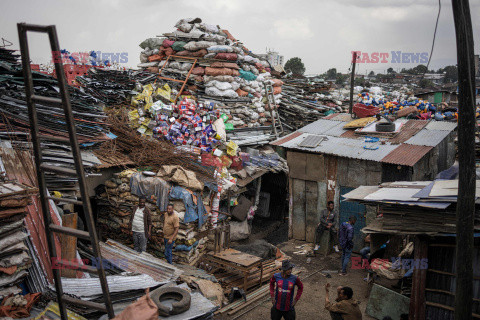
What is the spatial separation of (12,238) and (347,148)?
29.1 feet

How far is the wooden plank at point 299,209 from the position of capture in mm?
12164

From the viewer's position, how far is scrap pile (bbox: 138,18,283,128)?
1416cm

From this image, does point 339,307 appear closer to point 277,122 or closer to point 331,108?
point 277,122

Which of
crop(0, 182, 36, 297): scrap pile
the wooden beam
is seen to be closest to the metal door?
the wooden beam

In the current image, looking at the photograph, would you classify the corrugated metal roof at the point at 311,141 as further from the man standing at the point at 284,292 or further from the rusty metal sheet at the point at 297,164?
the man standing at the point at 284,292

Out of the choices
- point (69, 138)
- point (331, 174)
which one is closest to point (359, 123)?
point (331, 174)

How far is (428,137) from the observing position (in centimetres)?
1116

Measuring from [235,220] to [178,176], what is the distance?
3.24m

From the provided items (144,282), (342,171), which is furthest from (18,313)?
(342,171)

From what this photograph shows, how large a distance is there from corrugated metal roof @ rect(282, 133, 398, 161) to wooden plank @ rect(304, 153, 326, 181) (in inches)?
10.2

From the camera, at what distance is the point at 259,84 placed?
15.8m

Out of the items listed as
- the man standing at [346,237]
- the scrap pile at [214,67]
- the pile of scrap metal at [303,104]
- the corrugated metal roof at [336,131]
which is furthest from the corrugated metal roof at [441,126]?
the scrap pile at [214,67]

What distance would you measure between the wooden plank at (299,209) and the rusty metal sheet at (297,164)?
228 mm

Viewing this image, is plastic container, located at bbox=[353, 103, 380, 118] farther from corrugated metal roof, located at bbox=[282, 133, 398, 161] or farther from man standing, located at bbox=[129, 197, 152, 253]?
man standing, located at bbox=[129, 197, 152, 253]
